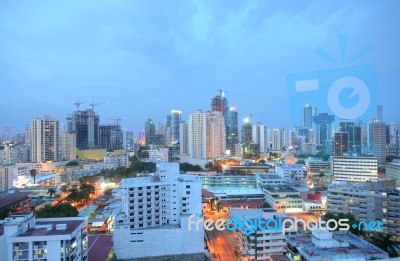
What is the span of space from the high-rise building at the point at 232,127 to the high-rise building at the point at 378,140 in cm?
1085

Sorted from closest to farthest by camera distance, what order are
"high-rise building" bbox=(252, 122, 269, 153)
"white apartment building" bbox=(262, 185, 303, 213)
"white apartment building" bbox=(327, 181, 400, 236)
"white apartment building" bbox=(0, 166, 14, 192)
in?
"white apartment building" bbox=(327, 181, 400, 236)
"white apartment building" bbox=(262, 185, 303, 213)
"white apartment building" bbox=(0, 166, 14, 192)
"high-rise building" bbox=(252, 122, 269, 153)

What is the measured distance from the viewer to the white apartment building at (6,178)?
12094 millimetres

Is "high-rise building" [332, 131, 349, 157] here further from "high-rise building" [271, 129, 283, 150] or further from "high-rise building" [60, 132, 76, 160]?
"high-rise building" [60, 132, 76, 160]

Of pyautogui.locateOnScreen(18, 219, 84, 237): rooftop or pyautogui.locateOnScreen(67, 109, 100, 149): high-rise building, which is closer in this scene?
pyautogui.locateOnScreen(18, 219, 84, 237): rooftop

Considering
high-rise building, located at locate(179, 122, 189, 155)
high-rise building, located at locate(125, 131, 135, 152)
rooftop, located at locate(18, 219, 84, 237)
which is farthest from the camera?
high-rise building, located at locate(125, 131, 135, 152)

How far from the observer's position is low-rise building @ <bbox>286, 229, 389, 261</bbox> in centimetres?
388

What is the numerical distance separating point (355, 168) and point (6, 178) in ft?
47.8

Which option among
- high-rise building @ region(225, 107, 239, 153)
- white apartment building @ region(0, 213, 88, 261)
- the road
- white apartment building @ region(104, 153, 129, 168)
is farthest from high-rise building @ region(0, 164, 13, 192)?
high-rise building @ region(225, 107, 239, 153)

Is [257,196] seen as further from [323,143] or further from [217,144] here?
[323,143]

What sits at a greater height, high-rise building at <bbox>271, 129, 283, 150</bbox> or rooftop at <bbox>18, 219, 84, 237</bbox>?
high-rise building at <bbox>271, 129, 283, 150</bbox>

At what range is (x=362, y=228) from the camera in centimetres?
664

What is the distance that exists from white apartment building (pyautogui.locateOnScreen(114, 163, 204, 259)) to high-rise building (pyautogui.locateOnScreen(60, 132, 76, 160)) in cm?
1556

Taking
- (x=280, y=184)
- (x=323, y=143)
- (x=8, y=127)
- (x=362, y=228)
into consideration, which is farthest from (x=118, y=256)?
(x=8, y=127)

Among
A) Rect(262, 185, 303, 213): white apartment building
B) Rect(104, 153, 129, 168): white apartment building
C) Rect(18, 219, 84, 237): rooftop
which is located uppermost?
Rect(18, 219, 84, 237): rooftop
